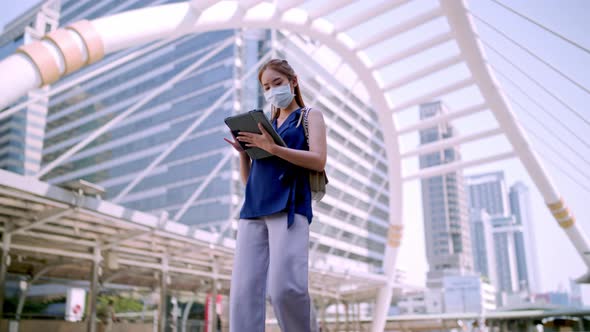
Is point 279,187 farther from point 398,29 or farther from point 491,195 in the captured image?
point 491,195

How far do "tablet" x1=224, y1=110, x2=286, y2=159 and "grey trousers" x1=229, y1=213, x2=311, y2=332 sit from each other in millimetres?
250

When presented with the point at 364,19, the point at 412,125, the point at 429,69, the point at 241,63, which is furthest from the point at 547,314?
the point at 241,63

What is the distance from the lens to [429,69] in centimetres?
1057

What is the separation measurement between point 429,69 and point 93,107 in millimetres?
57870

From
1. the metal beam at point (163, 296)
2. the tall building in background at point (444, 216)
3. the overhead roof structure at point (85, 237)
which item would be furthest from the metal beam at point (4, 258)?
the tall building in background at point (444, 216)

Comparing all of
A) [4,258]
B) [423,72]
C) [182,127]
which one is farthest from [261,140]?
[182,127]

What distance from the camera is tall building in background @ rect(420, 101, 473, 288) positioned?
12950cm

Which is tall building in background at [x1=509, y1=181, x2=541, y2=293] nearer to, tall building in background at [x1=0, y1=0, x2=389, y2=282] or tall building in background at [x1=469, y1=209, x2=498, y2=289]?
tall building in background at [x1=469, y1=209, x2=498, y2=289]

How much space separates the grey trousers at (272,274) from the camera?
1.70 meters

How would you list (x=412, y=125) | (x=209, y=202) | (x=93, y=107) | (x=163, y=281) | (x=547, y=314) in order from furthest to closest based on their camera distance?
(x=93, y=107) < (x=209, y=202) < (x=547, y=314) < (x=412, y=125) < (x=163, y=281)

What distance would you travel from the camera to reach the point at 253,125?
183cm

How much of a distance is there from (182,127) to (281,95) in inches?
2028

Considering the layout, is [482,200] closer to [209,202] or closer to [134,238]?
[209,202]

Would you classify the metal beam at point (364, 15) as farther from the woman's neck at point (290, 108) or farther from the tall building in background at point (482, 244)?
the tall building in background at point (482, 244)
